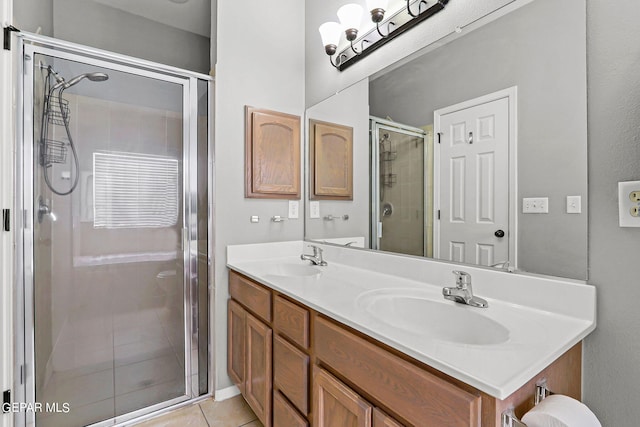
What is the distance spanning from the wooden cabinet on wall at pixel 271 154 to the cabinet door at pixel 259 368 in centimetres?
84

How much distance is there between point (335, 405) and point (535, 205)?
0.95 metres

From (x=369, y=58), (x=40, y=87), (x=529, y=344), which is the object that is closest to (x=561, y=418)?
(x=529, y=344)

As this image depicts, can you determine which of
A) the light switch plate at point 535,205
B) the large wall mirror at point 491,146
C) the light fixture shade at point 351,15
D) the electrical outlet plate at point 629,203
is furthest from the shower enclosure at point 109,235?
the electrical outlet plate at point 629,203

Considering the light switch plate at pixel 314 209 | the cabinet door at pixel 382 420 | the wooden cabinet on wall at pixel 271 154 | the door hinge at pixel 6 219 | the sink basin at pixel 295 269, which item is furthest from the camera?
the light switch plate at pixel 314 209

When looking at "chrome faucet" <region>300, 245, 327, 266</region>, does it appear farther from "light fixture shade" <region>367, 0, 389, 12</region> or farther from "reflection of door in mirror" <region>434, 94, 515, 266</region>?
"light fixture shade" <region>367, 0, 389, 12</region>

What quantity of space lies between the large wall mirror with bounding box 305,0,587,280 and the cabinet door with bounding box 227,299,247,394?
873 mm

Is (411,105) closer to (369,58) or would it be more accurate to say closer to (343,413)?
(369,58)

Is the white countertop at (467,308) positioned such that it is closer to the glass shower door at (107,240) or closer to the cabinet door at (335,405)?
the cabinet door at (335,405)

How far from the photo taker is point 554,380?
2.63 ft

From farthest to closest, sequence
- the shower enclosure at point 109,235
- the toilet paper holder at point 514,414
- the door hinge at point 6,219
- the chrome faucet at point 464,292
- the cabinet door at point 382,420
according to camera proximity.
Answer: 1. the shower enclosure at point 109,235
2. the door hinge at point 6,219
3. the chrome faucet at point 464,292
4. the cabinet door at point 382,420
5. the toilet paper holder at point 514,414

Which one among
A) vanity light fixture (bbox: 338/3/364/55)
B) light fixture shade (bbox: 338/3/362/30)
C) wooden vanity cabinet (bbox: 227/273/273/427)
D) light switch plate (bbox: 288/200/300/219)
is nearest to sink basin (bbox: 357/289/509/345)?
wooden vanity cabinet (bbox: 227/273/273/427)

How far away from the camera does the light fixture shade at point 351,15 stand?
5.50 ft

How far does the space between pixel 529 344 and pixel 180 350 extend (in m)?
1.85

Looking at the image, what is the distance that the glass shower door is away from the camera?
1.50m
